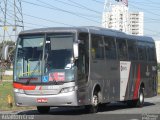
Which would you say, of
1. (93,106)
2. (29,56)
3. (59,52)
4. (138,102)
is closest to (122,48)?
(138,102)

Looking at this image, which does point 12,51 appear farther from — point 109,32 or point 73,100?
A: point 109,32

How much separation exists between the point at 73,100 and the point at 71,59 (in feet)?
4.83

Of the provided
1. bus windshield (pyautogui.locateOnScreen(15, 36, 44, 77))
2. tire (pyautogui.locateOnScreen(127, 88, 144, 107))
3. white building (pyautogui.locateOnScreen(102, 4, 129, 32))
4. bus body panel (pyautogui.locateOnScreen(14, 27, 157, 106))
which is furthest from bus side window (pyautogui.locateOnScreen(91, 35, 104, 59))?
white building (pyautogui.locateOnScreen(102, 4, 129, 32))

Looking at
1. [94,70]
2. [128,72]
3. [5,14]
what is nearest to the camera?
[94,70]

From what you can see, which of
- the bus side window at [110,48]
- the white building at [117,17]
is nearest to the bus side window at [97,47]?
the bus side window at [110,48]

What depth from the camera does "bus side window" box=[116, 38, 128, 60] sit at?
2419 cm

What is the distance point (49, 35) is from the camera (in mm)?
20109

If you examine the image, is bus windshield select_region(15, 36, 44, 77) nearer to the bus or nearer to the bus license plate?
the bus

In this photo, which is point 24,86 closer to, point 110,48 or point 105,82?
point 105,82

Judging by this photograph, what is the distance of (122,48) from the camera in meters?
24.7

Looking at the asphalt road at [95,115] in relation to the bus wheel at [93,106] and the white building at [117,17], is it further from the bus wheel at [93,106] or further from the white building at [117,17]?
the white building at [117,17]

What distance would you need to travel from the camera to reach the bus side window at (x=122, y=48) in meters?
24.2

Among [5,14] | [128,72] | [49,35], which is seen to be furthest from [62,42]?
[5,14]

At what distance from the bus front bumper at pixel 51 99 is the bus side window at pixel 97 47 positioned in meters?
2.30
